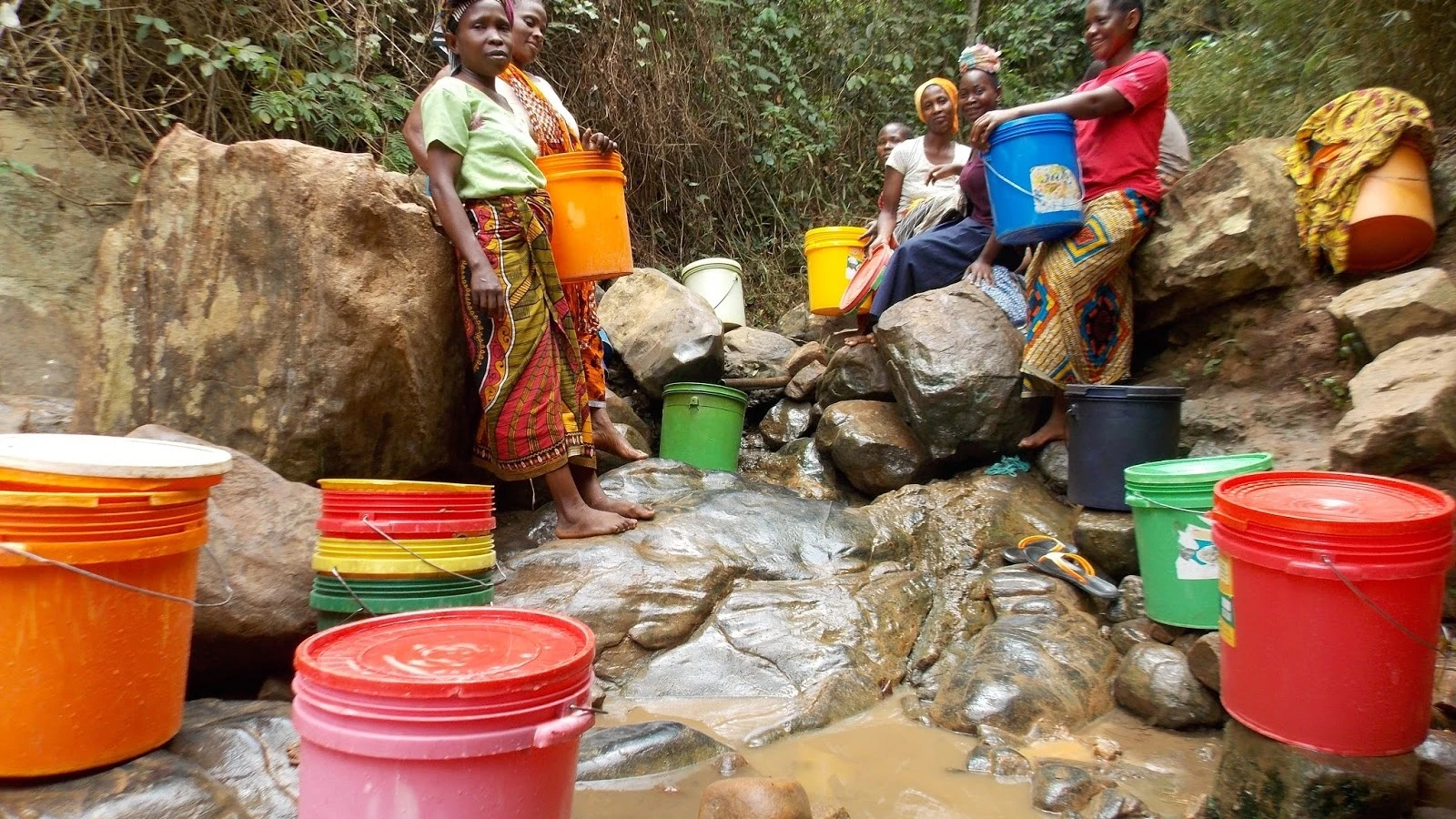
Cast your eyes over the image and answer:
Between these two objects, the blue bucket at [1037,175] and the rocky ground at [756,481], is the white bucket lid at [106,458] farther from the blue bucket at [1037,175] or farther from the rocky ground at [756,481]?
the blue bucket at [1037,175]

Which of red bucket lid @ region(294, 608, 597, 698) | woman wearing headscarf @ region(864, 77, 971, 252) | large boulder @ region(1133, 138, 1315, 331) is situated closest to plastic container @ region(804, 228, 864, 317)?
woman wearing headscarf @ region(864, 77, 971, 252)

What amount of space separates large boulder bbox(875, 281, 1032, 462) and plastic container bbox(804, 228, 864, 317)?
153 centimetres

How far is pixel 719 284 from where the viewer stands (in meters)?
6.80

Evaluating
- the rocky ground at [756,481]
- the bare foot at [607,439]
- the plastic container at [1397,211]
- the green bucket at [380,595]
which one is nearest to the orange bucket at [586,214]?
the rocky ground at [756,481]

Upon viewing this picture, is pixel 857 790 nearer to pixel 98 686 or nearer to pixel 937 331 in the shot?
pixel 98 686

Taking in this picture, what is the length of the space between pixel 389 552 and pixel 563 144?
7.39 ft

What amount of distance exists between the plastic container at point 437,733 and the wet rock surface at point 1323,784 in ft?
4.92

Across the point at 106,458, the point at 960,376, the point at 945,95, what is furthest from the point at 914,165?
the point at 106,458

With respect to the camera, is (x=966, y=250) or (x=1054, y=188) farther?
(x=966, y=250)

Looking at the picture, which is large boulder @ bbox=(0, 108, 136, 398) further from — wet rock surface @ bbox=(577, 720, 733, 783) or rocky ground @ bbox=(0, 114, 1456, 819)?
wet rock surface @ bbox=(577, 720, 733, 783)

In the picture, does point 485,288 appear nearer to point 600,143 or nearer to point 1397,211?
point 600,143

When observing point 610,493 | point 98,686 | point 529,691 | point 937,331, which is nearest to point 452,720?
point 529,691

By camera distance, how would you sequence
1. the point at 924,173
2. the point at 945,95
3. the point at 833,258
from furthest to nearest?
1. the point at 833,258
2. the point at 924,173
3. the point at 945,95

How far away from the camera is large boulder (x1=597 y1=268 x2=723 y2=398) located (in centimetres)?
559
